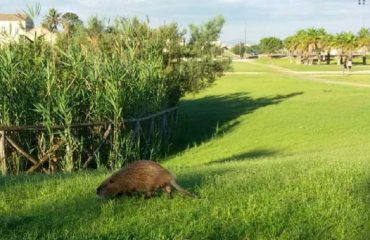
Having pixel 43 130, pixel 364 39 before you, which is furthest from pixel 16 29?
pixel 364 39

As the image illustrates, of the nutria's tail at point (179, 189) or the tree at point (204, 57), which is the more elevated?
the tree at point (204, 57)

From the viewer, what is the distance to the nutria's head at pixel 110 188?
6.66m

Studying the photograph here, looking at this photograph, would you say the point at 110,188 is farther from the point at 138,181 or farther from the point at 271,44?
the point at 271,44

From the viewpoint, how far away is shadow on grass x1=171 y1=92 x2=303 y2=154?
2614 cm

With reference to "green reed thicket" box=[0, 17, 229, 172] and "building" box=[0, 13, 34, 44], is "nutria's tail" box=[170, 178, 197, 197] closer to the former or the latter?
"green reed thicket" box=[0, 17, 229, 172]

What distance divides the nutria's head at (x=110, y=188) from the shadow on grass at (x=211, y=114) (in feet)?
53.5

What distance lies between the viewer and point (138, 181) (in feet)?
21.7

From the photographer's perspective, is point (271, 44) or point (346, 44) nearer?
point (346, 44)

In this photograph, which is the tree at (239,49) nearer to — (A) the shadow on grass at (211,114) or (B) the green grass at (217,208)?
(A) the shadow on grass at (211,114)

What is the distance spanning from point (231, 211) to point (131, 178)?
1291mm

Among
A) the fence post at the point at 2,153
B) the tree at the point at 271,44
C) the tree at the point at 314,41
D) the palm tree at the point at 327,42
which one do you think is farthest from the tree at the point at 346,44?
the fence post at the point at 2,153

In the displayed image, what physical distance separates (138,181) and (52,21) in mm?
11227

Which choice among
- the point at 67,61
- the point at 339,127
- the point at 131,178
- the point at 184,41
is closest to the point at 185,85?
the point at 184,41

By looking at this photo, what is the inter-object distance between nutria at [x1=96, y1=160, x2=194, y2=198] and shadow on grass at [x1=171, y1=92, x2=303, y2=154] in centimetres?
1631
